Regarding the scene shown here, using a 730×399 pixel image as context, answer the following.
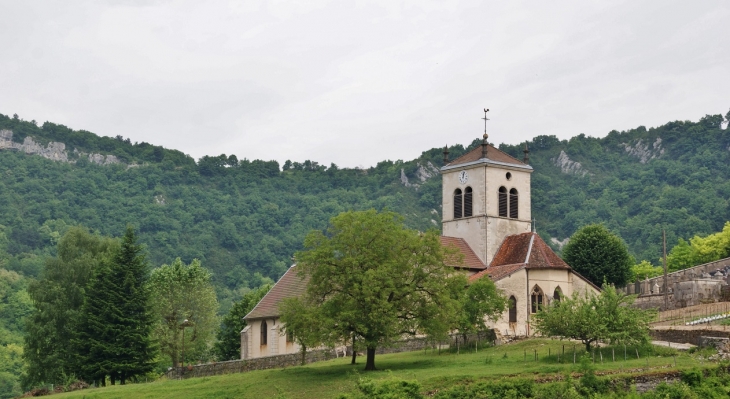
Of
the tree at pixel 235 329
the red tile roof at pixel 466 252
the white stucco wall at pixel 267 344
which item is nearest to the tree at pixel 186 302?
the tree at pixel 235 329

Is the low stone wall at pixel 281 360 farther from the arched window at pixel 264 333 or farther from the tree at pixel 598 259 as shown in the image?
the tree at pixel 598 259

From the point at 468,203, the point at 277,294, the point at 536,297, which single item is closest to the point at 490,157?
the point at 468,203

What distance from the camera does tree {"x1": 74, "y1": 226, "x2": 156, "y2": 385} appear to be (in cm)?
6200

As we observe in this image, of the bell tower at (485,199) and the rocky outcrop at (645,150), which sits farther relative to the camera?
the rocky outcrop at (645,150)

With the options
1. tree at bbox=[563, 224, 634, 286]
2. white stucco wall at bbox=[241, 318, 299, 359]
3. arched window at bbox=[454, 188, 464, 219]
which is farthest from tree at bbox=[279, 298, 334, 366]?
tree at bbox=[563, 224, 634, 286]

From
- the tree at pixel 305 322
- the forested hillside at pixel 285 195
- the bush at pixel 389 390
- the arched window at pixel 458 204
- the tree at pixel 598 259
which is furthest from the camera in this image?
the forested hillside at pixel 285 195

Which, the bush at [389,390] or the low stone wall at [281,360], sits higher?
the low stone wall at [281,360]

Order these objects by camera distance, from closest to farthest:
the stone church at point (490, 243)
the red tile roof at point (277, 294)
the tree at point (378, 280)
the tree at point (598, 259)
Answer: the tree at point (378, 280)
the stone church at point (490, 243)
the red tile roof at point (277, 294)
the tree at point (598, 259)

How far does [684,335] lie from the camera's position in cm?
5088

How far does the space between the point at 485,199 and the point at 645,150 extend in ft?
323

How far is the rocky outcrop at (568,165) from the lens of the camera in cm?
15669

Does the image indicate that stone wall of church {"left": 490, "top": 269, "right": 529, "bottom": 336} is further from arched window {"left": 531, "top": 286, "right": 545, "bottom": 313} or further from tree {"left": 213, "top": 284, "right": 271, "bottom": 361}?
tree {"left": 213, "top": 284, "right": 271, "bottom": 361}

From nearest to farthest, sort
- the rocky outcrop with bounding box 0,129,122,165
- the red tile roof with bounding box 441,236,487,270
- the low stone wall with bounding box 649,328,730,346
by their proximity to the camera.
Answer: the low stone wall with bounding box 649,328,730,346 → the red tile roof with bounding box 441,236,487,270 → the rocky outcrop with bounding box 0,129,122,165

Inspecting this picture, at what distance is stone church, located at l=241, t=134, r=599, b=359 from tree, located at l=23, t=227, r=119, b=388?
9.97 m
